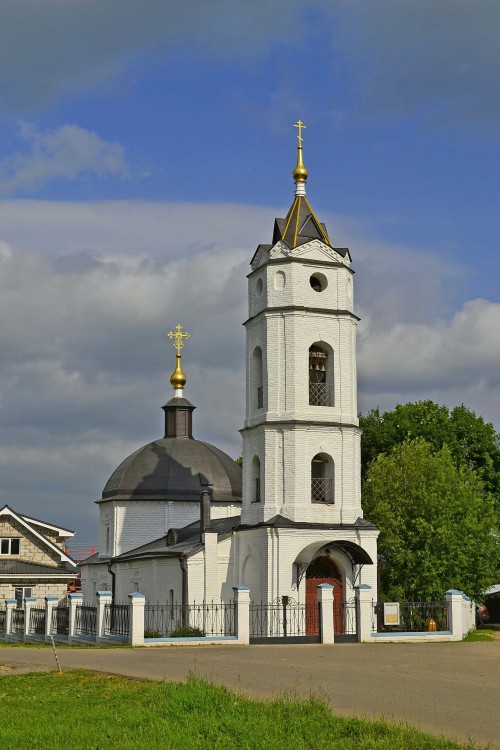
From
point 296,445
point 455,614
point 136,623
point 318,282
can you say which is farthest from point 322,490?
point 136,623

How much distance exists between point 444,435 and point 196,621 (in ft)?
62.8

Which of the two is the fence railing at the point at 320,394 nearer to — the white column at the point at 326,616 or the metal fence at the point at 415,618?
the metal fence at the point at 415,618

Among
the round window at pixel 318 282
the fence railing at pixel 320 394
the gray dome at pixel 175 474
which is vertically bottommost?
the gray dome at pixel 175 474

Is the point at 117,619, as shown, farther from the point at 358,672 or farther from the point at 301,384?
the point at 358,672

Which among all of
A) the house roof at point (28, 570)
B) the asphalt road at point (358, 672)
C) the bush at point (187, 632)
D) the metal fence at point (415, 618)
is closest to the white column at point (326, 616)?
the asphalt road at point (358, 672)

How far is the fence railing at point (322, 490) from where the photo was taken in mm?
31250

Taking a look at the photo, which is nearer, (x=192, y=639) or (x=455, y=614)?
(x=192, y=639)

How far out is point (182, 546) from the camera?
35312 mm

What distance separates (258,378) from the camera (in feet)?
107

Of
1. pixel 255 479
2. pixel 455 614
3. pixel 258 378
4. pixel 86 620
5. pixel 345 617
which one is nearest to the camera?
pixel 455 614

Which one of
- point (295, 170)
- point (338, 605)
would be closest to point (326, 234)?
point (295, 170)

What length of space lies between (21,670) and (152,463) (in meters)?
26.9

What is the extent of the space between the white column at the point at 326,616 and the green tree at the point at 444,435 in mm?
19022

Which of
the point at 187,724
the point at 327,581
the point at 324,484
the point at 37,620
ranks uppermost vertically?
the point at 324,484
